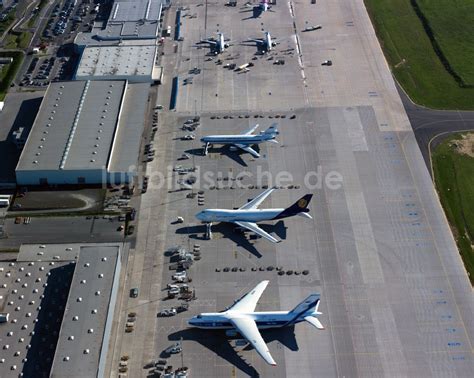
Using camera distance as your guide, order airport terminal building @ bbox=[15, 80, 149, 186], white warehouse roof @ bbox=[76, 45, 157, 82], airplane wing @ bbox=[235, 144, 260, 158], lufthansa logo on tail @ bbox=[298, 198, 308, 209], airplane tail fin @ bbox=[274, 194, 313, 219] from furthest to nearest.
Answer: white warehouse roof @ bbox=[76, 45, 157, 82], airplane wing @ bbox=[235, 144, 260, 158], airport terminal building @ bbox=[15, 80, 149, 186], airplane tail fin @ bbox=[274, 194, 313, 219], lufthansa logo on tail @ bbox=[298, 198, 308, 209]

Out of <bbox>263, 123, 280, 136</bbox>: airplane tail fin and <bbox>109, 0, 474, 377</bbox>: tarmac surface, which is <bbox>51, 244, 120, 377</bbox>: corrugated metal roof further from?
<bbox>263, 123, 280, 136</bbox>: airplane tail fin

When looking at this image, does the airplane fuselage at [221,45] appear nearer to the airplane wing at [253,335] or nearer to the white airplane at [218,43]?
the white airplane at [218,43]

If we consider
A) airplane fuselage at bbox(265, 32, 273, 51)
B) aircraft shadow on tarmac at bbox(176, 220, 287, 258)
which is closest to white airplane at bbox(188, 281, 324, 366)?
aircraft shadow on tarmac at bbox(176, 220, 287, 258)

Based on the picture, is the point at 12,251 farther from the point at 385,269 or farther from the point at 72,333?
the point at 385,269

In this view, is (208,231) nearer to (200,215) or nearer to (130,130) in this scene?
(200,215)

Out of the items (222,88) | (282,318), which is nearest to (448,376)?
(282,318)

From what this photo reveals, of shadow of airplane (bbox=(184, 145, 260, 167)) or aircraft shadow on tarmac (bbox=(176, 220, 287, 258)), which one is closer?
aircraft shadow on tarmac (bbox=(176, 220, 287, 258))
